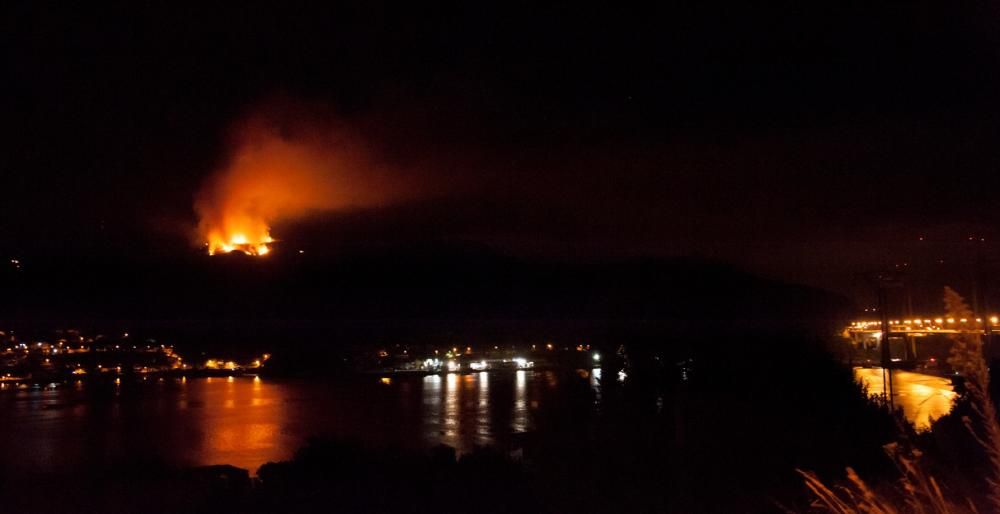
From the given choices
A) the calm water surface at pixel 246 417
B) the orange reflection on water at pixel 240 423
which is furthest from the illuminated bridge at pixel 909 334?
the orange reflection on water at pixel 240 423

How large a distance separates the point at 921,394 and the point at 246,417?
28342mm

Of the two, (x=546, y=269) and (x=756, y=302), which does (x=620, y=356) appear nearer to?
(x=756, y=302)

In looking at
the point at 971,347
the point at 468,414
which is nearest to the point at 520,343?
the point at 468,414

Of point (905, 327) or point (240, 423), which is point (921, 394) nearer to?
point (905, 327)

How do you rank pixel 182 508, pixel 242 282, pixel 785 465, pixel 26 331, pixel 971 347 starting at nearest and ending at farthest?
pixel 971 347, pixel 785 465, pixel 182 508, pixel 26 331, pixel 242 282

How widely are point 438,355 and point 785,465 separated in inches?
1868

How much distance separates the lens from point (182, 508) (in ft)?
39.2

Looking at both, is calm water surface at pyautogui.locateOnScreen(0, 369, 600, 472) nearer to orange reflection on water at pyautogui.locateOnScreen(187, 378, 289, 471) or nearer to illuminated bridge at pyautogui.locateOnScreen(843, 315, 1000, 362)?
orange reflection on water at pyautogui.locateOnScreen(187, 378, 289, 471)

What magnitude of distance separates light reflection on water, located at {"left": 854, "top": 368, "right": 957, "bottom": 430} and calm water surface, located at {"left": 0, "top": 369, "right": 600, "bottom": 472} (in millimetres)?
8216

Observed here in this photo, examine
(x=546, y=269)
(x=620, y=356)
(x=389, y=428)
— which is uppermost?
(x=546, y=269)

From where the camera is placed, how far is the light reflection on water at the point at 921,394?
1848 cm

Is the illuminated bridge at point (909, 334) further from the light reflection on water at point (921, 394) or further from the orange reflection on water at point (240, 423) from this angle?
the orange reflection on water at point (240, 423)


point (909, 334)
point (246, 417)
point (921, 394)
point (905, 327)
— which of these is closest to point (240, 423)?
point (246, 417)

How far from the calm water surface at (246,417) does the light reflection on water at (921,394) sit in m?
8.22
